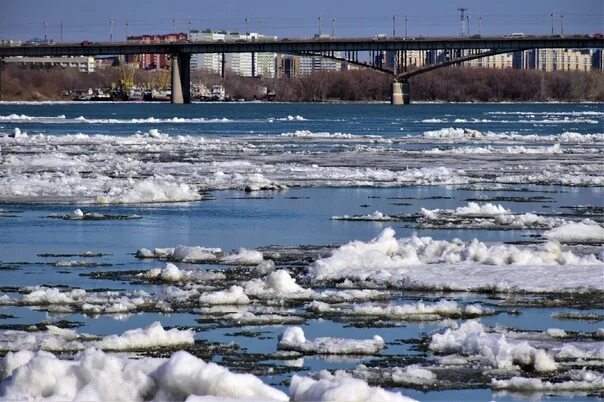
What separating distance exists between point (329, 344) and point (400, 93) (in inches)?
5438

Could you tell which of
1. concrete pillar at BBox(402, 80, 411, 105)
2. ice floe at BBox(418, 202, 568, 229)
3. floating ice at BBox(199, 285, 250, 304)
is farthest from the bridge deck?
floating ice at BBox(199, 285, 250, 304)

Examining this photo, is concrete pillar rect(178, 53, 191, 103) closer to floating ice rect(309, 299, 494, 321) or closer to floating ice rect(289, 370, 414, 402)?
floating ice rect(309, 299, 494, 321)

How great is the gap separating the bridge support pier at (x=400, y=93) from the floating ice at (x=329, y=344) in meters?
136

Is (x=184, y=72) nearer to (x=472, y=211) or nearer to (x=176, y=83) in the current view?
(x=176, y=83)

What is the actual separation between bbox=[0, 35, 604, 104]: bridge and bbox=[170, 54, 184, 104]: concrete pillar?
13 centimetres

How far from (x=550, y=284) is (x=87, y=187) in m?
14.1

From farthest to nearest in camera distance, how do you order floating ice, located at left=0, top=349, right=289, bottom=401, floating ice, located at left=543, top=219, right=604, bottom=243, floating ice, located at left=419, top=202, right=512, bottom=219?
floating ice, located at left=419, top=202, right=512, bottom=219
floating ice, located at left=543, top=219, right=604, bottom=243
floating ice, located at left=0, top=349, right=289, bottom=401

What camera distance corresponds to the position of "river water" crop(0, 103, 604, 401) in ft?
34.1

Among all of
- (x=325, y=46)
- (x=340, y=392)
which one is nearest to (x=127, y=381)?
(x=340, y=392)

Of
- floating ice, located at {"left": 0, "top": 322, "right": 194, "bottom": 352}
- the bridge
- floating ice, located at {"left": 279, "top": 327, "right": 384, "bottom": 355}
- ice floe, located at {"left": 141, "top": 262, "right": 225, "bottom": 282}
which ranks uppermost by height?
the bridge

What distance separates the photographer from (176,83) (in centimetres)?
14575

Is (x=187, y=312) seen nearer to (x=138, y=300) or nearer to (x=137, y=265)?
(x=138, y=300)

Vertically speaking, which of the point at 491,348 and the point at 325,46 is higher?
the point at 325,46

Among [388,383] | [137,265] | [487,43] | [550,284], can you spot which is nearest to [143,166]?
[137,265]
